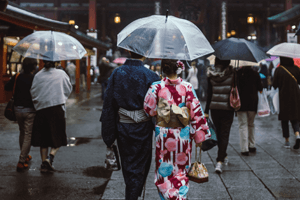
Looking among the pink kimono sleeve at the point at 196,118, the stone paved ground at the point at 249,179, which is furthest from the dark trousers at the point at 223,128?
the pink kimono sleeve at the point at 196,118

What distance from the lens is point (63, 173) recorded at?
4.85 metres

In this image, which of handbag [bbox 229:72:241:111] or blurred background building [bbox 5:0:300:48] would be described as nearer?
handbag [bbox 229:72:241:111]

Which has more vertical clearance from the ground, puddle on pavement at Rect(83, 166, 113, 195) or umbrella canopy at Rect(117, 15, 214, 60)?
umbrella canopy at Rect(117, 15, 214, 60)

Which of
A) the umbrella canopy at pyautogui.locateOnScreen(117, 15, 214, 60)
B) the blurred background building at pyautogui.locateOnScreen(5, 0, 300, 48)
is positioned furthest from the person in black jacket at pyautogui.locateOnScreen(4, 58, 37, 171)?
the blurred background building at pyautogui.locateOnScreen(5, 0, 300, 48)

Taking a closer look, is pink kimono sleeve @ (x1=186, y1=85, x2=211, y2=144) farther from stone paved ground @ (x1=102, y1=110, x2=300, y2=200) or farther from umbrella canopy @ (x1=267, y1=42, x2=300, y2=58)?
umbrella canopy @ (x1=267, y1=42, x2=300, y2=58)

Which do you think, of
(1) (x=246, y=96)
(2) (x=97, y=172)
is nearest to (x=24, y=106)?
(2) (x=97, y=172)

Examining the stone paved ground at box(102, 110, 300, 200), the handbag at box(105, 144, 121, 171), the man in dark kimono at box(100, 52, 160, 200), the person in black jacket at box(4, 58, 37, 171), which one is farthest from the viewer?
the person in black jacket at box(4, 58, 37, 171)

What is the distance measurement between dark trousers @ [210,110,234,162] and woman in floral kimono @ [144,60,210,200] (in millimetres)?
2052

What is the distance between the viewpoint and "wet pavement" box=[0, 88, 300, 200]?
13.1 ft

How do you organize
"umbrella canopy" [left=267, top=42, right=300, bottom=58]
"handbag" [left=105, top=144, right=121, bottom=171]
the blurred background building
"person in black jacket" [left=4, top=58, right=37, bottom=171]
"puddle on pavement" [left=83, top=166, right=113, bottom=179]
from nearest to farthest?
"handbag" [left=105, top=144, right=121, bottom=171] → "puddle on pavement" [left=83, top=166, right=113, bottom=179] → "person in black jacket" [left=4, top=58, right=37, bottom=171] → "umbrella canopy" [left=267, top=42, right=300, bottom=58] → the blurred background building

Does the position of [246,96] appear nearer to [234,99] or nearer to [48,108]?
[234,99]

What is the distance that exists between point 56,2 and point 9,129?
20.6 meters

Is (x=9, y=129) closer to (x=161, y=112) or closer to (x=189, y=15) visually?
(x=161, y=112)

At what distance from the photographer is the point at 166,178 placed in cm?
302
